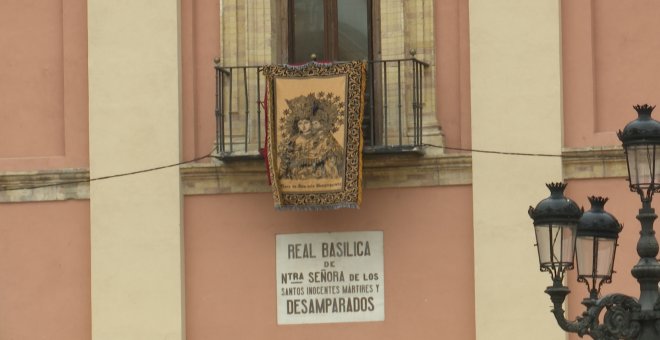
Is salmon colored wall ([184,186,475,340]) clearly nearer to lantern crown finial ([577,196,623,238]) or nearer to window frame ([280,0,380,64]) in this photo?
window frame ([280,0,380,64])

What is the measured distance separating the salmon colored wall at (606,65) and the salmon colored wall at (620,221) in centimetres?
39

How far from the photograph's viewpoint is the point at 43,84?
63.4ft

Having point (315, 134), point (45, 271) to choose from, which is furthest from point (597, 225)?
point (45, 271)

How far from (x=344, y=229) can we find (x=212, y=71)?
1.99m

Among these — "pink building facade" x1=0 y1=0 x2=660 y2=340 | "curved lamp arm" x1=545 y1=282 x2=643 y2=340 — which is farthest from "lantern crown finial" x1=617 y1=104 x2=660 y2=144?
"pink building facade" x1=0 y1=0 x2=660 y2=340

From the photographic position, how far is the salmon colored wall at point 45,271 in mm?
18969

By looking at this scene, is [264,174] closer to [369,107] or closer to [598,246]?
[369,107]

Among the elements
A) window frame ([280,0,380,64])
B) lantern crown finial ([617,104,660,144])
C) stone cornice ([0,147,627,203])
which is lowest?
stone cornice ([0,147,627,203])

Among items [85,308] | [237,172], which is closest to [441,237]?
[237,172]

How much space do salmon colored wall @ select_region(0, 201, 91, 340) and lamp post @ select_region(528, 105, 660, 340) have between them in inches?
270

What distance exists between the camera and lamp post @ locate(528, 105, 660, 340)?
12914 millimetres

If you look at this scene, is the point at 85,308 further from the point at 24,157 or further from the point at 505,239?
the point at 505,239

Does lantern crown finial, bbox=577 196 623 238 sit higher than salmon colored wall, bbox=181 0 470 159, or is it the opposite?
salmon colored wall, bbox=181 0 470 159

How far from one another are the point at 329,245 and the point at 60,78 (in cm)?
312
